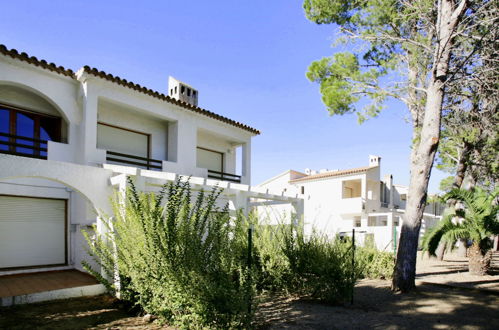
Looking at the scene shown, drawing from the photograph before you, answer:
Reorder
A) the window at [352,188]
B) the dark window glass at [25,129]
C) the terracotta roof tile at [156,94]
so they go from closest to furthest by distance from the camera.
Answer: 1. the dark window glass at [25,129]
2. the terracotta roof tile at [156,94]
3. the window at [352,188]

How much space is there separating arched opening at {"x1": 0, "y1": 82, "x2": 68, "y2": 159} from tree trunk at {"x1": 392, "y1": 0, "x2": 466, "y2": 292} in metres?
10.5

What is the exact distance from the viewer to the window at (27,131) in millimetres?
9403

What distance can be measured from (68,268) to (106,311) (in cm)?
457

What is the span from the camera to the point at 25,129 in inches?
391

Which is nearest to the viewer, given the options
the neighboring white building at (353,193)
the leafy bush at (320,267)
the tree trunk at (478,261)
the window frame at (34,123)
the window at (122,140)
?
the leafy bush at (320,267)

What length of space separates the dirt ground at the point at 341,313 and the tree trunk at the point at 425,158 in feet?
A: 2.19

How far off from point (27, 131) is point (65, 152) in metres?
1.30

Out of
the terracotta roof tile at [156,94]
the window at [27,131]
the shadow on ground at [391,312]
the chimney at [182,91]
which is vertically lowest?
the shadow on ground at [391,312]

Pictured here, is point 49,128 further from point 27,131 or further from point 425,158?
point 425,158

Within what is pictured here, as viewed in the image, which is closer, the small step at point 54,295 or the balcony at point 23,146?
the small step at point 54,295

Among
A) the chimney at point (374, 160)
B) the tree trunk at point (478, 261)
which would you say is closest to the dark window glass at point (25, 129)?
the tree trunk at point (478, 261)

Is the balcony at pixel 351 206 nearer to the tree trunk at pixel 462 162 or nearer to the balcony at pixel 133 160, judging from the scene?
the tree trunk at pixel 462 162

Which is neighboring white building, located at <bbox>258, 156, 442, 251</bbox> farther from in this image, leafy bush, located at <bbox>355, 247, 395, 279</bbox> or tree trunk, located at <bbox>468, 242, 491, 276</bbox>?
tree trunk, located at <bbox>468, 242, 491, 276</bbox>

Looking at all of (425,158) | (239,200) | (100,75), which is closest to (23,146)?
(100,75)
